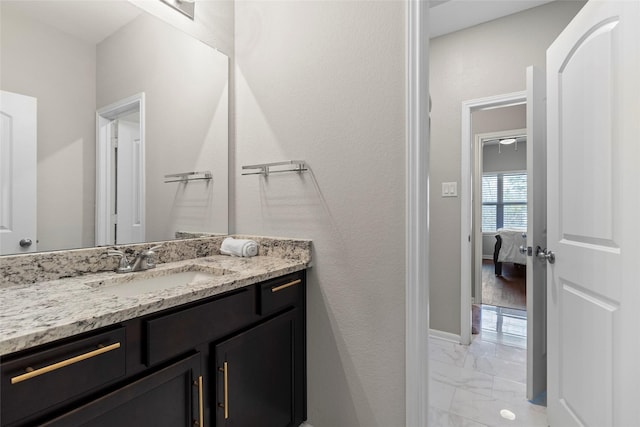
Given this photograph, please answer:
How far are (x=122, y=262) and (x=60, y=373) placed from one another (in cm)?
64

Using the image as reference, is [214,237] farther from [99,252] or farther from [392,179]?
[392,179]

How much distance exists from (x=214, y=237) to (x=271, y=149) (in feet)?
1.92

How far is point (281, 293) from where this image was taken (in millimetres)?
1389

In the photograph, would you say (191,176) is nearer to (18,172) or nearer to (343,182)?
(18,172)

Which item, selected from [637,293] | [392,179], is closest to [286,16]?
[392,179]

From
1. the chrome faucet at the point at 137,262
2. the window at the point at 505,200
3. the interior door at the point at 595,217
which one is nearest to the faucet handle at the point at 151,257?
the chrome faucet at the point at 137,262

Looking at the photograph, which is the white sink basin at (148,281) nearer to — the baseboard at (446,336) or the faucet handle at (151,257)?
the faucet handle at (151,257)

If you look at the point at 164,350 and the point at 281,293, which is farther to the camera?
the point at 281,293

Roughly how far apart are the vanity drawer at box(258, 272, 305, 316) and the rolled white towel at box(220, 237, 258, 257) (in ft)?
1.00

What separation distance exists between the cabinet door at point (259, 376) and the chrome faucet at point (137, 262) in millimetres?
528

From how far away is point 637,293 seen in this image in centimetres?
106

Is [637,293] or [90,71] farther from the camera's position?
[90,71]

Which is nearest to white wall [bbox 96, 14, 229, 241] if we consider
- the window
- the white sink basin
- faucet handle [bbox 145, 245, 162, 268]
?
faucet handle [bbox 145, 245, 162, 268]

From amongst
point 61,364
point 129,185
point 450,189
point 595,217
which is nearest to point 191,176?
point 129,185
